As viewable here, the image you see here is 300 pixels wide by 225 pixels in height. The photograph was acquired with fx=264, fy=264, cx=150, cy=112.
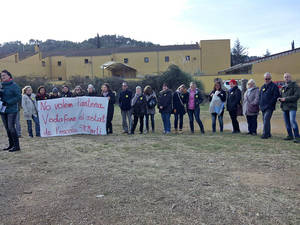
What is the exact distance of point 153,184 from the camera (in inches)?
171

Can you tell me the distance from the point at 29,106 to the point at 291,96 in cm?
832

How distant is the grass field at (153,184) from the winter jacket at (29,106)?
2.15m

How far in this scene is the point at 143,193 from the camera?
3.98 meters

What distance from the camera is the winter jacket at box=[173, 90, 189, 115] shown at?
9.55m

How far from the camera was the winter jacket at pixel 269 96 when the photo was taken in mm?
8000

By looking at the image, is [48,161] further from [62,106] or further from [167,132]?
[167,132]

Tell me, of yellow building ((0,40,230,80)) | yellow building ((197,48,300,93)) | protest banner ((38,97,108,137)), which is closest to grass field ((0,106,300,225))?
protest banner ((38,97,108,137))

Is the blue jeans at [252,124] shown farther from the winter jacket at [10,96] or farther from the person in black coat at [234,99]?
the winter jacket at [10,96]

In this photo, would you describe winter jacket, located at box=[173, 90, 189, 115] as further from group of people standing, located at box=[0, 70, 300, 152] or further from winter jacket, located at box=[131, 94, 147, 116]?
winter jacket, located at box=[131, 94, 147, 116]

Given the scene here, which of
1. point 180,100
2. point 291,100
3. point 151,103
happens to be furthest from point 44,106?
point 291,100

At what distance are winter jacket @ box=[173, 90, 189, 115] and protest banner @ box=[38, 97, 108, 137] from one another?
98.3 inches

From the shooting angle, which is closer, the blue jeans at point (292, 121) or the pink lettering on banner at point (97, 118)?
the blue jeans at point (292, 121)

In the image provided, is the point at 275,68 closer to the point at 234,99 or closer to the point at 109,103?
the point at 234,99

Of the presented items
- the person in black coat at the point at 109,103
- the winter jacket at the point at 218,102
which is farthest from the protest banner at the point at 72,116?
the winter jacket at the point at 218,102
